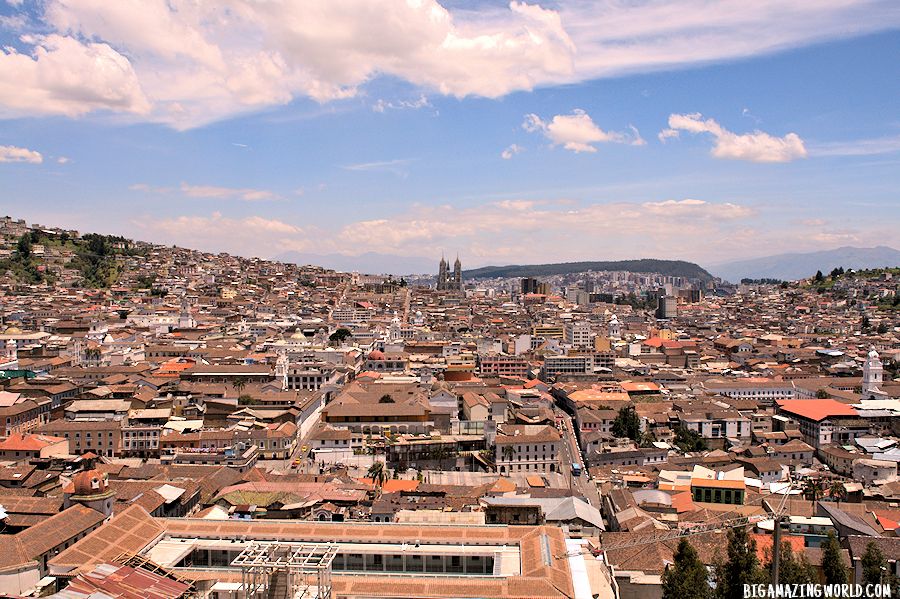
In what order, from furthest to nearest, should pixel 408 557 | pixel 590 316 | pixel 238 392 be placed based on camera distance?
pixel 590 316
pixel 238 392
pixel 408 557

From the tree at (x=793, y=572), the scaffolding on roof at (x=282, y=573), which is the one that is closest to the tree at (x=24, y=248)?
the scaffolding on roof at (x=282, y=573)

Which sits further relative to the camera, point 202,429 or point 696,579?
point 202,429

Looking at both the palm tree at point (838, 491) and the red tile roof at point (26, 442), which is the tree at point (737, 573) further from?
the red tile roof at point (26, 442)

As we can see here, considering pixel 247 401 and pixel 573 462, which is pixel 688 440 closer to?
pixel 573 462

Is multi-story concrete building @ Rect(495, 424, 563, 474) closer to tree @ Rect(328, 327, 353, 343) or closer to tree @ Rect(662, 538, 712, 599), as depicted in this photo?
tree @ Rect(662, 538, 712, 599)

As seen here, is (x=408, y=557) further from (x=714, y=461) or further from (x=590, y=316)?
(x=590, y=316)

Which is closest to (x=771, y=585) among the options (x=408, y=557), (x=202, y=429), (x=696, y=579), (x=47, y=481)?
(x=696, y=579)

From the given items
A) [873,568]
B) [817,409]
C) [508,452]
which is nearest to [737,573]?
[873,568]

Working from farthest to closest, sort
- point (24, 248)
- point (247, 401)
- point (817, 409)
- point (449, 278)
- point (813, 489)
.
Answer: point (449, 278) < point (24, 248) < point (817, 409) < point (247, 401) < point (813, 489)
